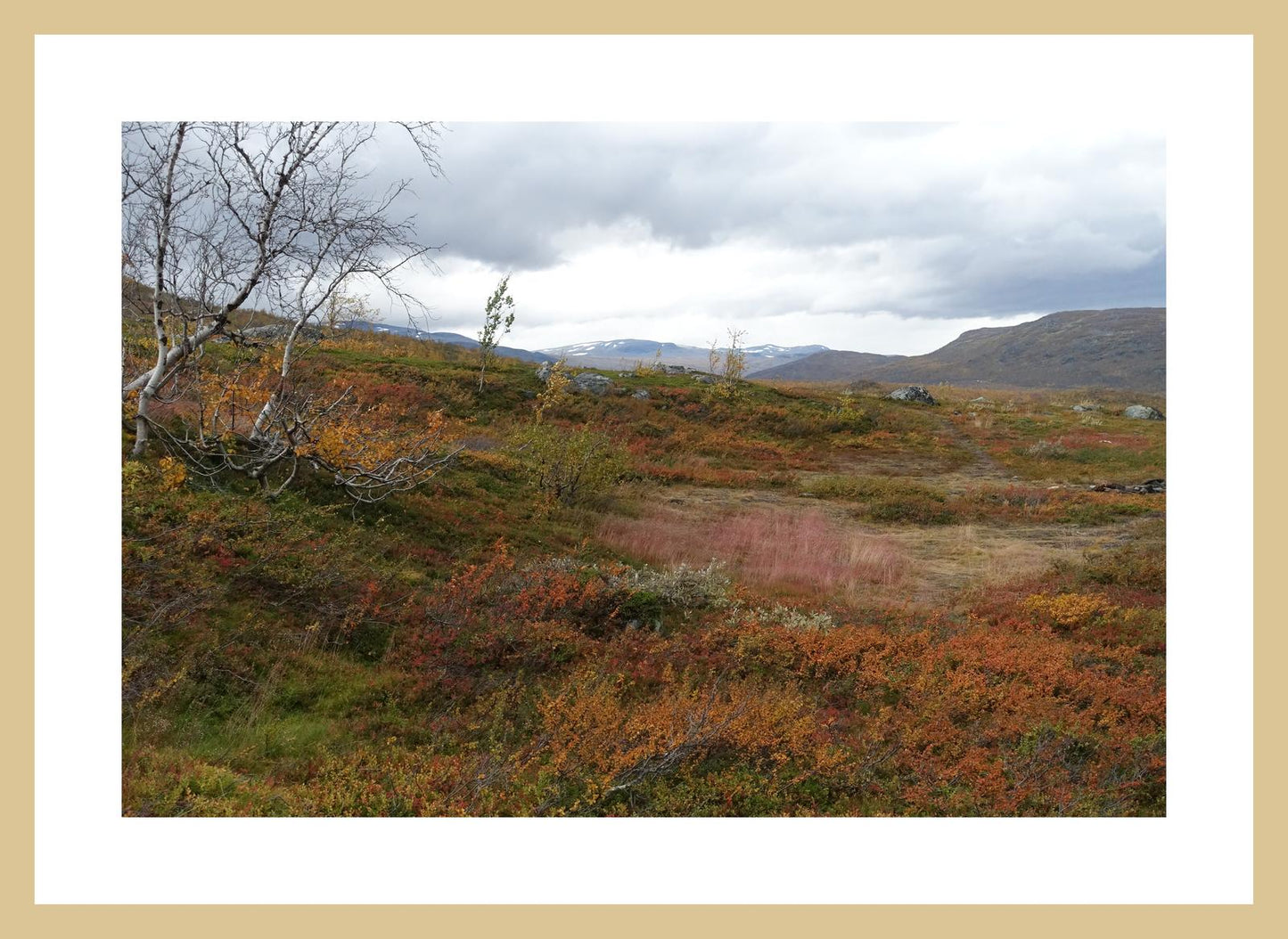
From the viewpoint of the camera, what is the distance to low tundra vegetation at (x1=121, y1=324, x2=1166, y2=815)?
189 inches

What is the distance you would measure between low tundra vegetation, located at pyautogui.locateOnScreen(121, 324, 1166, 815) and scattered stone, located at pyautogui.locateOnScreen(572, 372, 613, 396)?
19.9m

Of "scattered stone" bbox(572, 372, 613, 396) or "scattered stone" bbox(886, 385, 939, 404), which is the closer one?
"scattered stone" bbox(572, 372, 613, 396)

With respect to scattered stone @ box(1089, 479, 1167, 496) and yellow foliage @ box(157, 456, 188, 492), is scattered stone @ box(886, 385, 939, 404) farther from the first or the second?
yellow foliage @ box(157, 456, 188, 492)

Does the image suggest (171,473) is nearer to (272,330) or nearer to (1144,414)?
(272,330)

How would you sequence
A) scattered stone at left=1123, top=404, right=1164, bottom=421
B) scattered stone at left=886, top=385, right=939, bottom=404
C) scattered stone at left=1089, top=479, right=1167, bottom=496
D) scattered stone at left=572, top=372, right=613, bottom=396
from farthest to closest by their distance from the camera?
scattered stone at left=886, top=385, right=939, bottom=404 < scattered stone at left=1123, top=404, right=1164, bottom=421 < scattered stone at left=572, top=372, right=613, bottom=396 < scattered stone at left=1089, top=479, right=1167, bottom=496

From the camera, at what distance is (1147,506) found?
18.1 meters

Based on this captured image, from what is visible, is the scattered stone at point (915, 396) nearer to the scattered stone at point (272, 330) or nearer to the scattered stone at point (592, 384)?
the scattered stone at point (592, 384)

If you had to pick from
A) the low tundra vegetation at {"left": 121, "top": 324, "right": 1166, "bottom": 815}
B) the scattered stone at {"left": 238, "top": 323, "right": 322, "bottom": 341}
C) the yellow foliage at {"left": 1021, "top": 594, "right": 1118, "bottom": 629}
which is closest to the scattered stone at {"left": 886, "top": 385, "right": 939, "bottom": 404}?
the low tundra vegetation at {"left": 121, "top": 324, "right": 1166, "bottom": 815}

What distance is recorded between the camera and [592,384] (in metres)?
35.1
